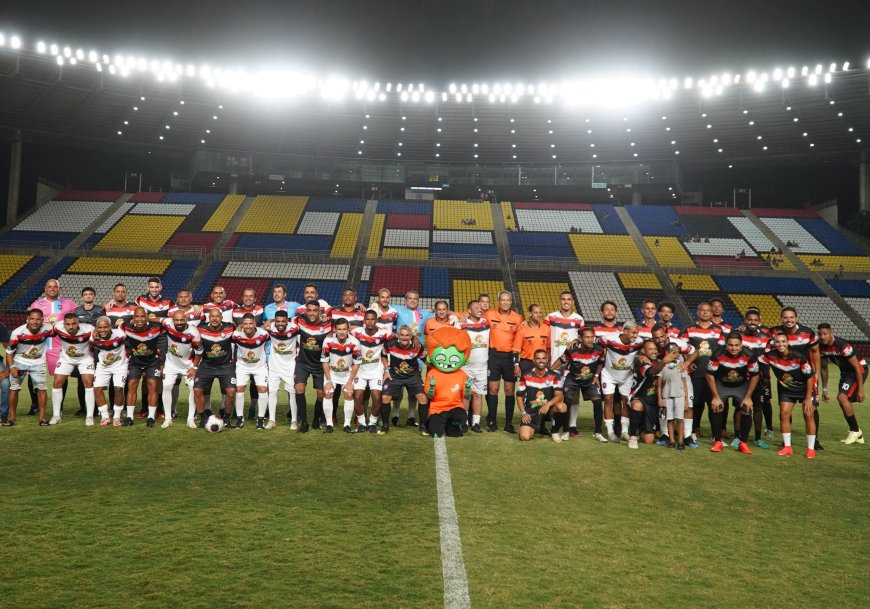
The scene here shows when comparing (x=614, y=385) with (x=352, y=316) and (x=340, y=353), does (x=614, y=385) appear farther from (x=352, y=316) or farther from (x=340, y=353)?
(x=352, y=316)

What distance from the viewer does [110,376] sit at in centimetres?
875

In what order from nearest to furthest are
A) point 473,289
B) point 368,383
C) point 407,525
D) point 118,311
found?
point 407,525 < point 368,383 < point 118,311 < point 473,289

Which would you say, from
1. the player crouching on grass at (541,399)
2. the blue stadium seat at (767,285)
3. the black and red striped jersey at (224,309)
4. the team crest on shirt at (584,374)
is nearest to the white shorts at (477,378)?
the player crouching on grass at (541,399)

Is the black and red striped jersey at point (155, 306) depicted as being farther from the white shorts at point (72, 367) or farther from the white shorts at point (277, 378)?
the white shorts at point (277, 378)

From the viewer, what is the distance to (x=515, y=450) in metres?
7.56

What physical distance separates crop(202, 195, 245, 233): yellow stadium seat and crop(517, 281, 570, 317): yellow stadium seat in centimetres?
1955

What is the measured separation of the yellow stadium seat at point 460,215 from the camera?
38.0 m

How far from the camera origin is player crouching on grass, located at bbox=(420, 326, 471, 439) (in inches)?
328

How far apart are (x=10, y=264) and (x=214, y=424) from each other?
3106cm

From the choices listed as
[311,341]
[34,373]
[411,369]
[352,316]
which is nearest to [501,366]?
[411,369]

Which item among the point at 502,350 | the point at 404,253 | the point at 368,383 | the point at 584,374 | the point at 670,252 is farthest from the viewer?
the point at 670,252

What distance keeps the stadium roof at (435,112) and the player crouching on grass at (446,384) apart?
2699 centimetres

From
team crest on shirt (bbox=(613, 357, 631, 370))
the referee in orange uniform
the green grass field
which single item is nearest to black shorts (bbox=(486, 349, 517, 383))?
the referee in orange uniform

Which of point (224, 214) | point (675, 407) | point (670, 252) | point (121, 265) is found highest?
point (224, 214)
